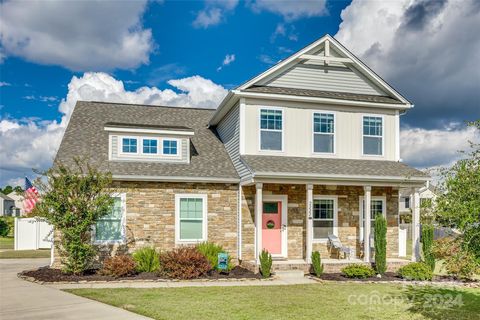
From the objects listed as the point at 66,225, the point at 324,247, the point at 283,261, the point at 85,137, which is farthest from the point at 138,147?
the point at 324,247

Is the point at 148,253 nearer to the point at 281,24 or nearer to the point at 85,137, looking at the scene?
the point at 85,137

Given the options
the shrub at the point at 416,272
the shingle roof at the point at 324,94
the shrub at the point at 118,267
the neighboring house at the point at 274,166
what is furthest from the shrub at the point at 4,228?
the shrub at the point at 416,272

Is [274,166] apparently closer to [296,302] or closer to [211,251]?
[211,251]

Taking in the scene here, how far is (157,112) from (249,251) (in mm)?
8301

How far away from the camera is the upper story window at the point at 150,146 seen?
16359 mm

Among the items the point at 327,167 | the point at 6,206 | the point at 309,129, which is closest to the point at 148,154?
the point at 309,129

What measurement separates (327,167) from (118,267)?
318 inches

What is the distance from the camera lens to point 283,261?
15797 millimetres

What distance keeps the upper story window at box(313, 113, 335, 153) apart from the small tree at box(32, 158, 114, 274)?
8286 mm

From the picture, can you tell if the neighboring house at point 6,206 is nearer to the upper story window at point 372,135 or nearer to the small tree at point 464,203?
the upper story window at point 372,135

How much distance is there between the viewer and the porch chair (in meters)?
16.0

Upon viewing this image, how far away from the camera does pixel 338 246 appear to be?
16203 mm

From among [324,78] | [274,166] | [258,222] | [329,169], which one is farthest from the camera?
[324,78]

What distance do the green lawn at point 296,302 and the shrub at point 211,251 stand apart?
2.73m
